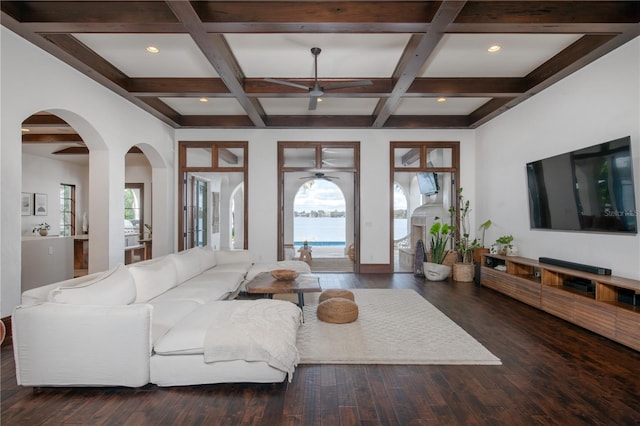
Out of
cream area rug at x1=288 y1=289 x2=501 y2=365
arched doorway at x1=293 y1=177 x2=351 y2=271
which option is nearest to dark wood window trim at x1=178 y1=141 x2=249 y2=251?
cream area rug at x1=288 y1=289 x2=501 y2=365

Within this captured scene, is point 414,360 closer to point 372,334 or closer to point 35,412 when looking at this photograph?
point 372,334

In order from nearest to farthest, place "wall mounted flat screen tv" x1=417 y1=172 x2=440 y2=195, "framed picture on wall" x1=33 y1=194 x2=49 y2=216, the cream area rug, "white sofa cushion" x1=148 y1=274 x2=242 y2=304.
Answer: the cream area rug, "white sofa cushion" x1=148 y1=274 x2=242 y2=304, "framed picture on wall" x1=33 y1=194 x2=49 y2=216, "wall mounted flat screen tv" x1=417 y1=172 x2=440 y2=195

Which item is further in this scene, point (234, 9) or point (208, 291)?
point (208, 291)

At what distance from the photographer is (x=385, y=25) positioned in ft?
10.2

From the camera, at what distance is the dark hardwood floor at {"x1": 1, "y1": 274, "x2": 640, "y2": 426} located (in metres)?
2.04

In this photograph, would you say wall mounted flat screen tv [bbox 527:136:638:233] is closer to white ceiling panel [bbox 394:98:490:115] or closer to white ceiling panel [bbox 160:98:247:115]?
white ceiling panel [bbox 394:98:490:115]

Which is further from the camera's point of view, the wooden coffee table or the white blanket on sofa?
the wooden coffee table

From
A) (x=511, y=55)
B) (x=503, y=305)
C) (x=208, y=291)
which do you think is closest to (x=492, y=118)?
(x=511, y=55)

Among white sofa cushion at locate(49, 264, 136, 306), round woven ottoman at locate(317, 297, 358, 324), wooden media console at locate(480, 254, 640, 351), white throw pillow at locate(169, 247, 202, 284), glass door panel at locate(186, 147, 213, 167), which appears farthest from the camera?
glass door panel at locate(186, 147, 213, 167)

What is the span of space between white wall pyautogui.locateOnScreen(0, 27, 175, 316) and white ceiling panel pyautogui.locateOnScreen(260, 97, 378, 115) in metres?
2.29

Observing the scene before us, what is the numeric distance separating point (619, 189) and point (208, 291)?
4.62 m

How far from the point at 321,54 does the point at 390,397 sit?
3793 mm

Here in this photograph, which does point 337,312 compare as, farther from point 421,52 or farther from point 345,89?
point 345,89

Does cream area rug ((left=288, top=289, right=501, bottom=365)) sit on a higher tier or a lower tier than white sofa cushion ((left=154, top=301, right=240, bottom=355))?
lower
